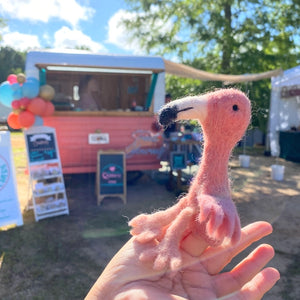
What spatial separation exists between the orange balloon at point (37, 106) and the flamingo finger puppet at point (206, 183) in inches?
153

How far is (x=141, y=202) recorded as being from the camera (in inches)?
200

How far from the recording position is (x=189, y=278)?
3.58ft

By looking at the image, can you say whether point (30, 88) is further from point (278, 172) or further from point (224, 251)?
point (278, 172)

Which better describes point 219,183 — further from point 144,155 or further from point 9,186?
point 144,155

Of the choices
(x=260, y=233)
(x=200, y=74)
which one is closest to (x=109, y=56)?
(x=200, y=74)

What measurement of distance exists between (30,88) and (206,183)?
4.06 m

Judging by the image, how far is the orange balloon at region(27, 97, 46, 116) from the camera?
442 centimetres

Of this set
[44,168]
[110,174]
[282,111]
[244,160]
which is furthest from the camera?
[282,111]

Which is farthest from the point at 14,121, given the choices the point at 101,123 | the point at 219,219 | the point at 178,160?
the point at 219,219

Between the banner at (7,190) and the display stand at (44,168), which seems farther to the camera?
the display stand at (44,168)

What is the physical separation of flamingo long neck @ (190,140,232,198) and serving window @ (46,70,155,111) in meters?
6.95

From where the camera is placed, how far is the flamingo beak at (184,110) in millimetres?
1010

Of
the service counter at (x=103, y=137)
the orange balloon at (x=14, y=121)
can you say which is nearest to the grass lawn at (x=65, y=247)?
the service counter at (x=103, y=137)

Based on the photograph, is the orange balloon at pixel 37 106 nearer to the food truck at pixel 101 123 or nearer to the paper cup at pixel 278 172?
the food truck at pixel 101 123
